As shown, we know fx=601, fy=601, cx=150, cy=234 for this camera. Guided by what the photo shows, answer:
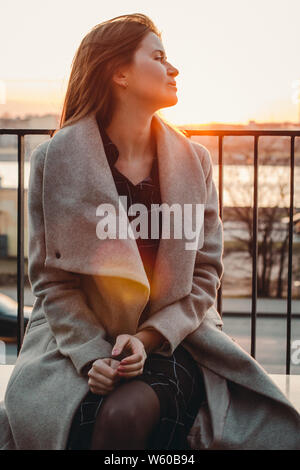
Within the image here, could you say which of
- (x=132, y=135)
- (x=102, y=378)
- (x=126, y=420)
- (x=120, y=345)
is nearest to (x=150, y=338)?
(x=120, y=345)

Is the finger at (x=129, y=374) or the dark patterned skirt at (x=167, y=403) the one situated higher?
the finger at (x=129, y=374)

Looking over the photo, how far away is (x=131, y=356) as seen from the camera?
158cm

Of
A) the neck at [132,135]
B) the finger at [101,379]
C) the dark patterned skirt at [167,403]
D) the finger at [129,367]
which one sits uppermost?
the neck at [132,135]

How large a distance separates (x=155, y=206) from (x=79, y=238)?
0.96ft

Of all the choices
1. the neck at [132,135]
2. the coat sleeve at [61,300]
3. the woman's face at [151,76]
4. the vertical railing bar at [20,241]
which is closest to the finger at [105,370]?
the coat sleeve at [61,300]

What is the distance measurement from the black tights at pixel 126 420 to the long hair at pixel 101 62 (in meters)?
0.95

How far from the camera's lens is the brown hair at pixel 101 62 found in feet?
6.30

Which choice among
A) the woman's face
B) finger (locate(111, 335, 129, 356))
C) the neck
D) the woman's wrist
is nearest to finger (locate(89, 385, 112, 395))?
finger (locate(111, 335, 129, 356))

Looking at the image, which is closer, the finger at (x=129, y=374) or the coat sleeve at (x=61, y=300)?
the finger at (x=129, y=374)

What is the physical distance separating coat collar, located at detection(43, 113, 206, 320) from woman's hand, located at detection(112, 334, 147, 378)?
158 millimetres

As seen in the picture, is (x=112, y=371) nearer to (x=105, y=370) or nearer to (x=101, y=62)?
(x=105, y=370)

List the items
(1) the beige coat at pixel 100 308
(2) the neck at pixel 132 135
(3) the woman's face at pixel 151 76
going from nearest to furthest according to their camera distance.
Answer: (1) the beige coat at pixel 100 308, (3) the woman's face at pixel 151 76, (2) the neck at pixel 132 135

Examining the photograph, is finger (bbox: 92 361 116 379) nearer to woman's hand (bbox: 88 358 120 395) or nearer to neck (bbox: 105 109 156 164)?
woman's hand (bbox: 88 358 120 395)

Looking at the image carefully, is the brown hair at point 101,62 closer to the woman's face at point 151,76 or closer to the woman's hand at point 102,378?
the woman's face at point 151,76
